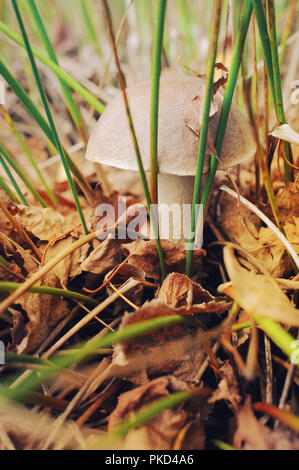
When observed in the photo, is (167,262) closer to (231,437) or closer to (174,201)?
(174,201)

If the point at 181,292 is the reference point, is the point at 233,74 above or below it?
above

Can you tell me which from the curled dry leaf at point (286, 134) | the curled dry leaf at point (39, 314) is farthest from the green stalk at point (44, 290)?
the curled dry leaf at point (286, 134)

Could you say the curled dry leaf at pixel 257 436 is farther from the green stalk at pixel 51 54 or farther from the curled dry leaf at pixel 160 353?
the green stalk at pixel 51 54

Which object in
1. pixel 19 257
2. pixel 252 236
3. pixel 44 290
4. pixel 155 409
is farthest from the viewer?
pixel 252 236

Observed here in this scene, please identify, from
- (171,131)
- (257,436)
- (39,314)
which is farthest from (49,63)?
(257,436)

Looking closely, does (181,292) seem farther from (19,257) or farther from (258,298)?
(19,257)

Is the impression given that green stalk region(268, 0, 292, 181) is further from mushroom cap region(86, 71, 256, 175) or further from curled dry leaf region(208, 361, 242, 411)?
curled dry leaf region(208, 361, 242, 411)

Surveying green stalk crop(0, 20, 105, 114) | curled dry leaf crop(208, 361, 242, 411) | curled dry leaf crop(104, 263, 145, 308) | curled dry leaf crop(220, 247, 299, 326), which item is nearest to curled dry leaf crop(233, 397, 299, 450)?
curled dry leaf crop(208, 361, 242, 411)
